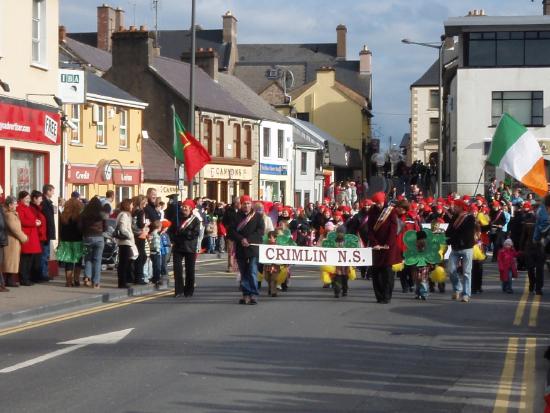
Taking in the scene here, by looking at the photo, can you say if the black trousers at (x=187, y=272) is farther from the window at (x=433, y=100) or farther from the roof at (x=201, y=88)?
the window at (x=433, y=100)

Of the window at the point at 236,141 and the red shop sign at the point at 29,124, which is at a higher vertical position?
the window at the point at 236,141

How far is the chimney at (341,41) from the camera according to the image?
338 feet

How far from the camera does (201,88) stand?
54.3 m

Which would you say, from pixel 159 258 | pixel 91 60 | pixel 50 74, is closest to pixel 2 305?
pixel 159 258

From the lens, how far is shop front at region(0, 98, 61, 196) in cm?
2267

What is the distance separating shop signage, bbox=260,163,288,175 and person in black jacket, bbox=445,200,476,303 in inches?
1599

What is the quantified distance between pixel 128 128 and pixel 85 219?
24.8 metres

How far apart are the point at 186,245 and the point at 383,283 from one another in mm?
3663

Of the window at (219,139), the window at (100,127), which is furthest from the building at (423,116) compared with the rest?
the window at (100,127)

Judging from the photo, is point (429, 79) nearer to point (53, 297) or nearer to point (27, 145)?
point (27, 145)

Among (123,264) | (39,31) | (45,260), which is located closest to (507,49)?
(39,31)

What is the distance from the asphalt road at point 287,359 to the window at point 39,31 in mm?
8686

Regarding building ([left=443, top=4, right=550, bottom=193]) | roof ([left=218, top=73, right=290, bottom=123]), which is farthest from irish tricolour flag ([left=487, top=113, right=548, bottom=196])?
roof ([left=218, top=73, right=290, bottom=123])

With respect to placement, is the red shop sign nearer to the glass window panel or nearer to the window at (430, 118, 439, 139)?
the glass window panel
